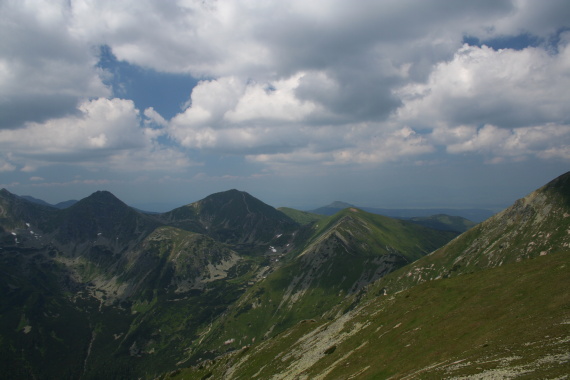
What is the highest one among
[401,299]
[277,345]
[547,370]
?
[547,370]

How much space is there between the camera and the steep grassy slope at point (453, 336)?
1642 inches

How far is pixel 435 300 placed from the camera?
292 ft

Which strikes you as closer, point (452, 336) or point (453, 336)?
point (453, 336)

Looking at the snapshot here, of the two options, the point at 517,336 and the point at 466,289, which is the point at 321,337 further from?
the point at 517,336

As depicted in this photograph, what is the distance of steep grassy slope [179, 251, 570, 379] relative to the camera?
4172 centimetres

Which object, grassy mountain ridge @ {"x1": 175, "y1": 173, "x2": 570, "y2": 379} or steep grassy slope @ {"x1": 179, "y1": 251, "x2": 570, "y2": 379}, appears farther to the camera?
grassy mountain ridge @ {"x1": 175, "y1": 173, "x2": 570, "y2": 379}

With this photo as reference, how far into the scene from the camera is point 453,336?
6109cm

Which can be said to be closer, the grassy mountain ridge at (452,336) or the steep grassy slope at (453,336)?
the steep grassy slope at (453,336)

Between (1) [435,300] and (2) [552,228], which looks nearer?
(1) [435,300]

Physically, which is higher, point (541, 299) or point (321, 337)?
point (541, 299)

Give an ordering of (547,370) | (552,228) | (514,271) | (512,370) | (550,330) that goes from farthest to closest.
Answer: (552,228) < (514,271) < (550,330) < (512,370) < (547,370)

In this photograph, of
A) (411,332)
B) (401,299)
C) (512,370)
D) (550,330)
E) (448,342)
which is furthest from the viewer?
(401,299)

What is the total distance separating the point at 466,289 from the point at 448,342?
35615mm

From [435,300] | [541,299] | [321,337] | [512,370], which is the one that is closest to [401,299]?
[435,300]
